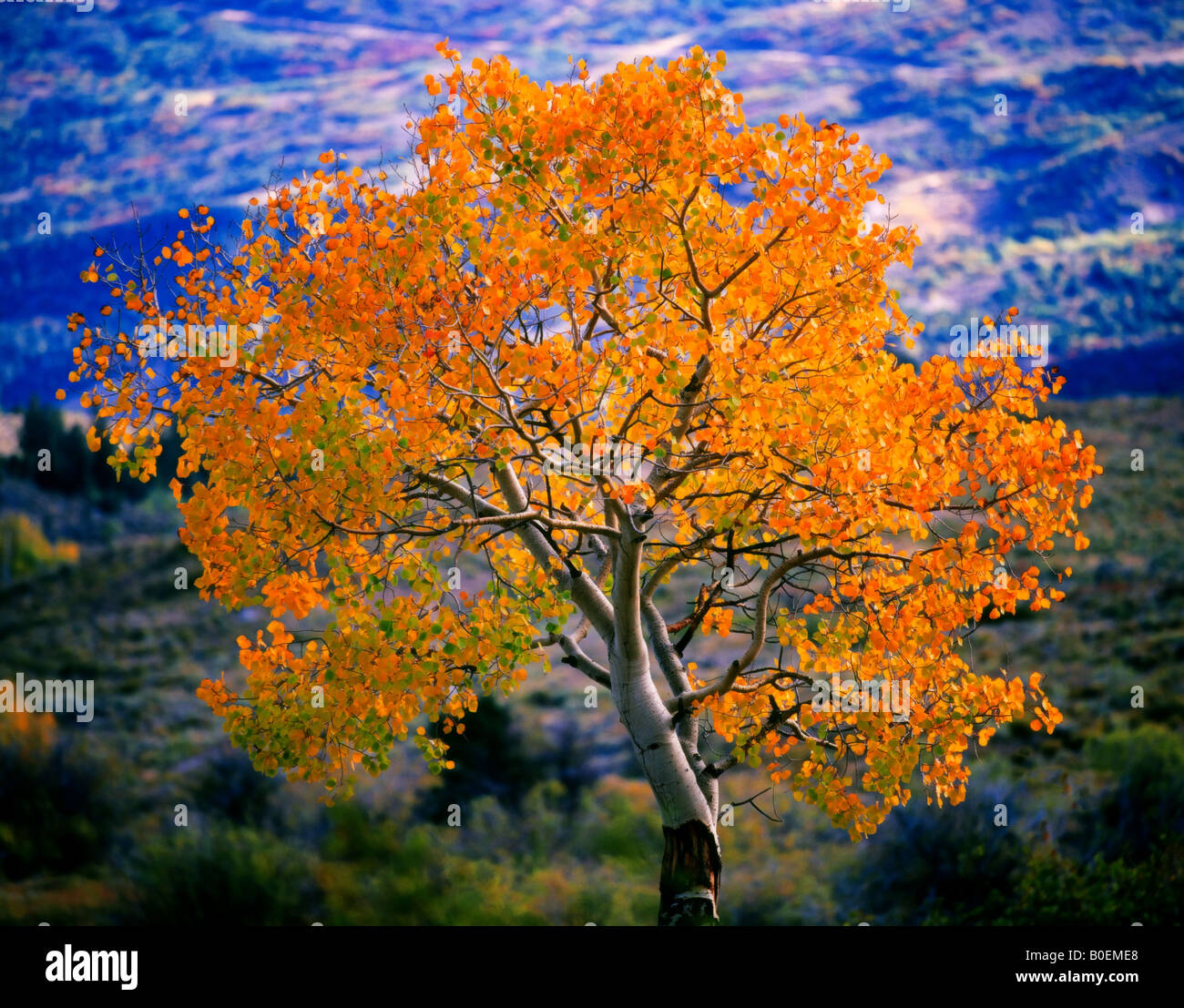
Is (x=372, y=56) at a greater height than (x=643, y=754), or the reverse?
(x=372, y=56)

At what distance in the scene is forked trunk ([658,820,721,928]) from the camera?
9.01 metres

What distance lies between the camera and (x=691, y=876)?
29.8 ft

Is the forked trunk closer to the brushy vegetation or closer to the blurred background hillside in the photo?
the brushy vegetation

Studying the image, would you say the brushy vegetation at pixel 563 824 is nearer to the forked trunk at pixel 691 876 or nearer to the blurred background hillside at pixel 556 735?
the blurred background hillside at pixel 556 735

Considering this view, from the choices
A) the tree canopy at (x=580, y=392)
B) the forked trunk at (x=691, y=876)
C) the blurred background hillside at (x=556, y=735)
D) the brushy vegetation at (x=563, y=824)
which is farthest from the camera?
the blurred background hillside at (x=556, y=735)

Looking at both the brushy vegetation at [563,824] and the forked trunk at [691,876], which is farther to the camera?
the brushy vegetation at [563,824]

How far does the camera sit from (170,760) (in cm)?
3116

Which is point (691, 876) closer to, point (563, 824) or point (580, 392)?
point (580, 392)

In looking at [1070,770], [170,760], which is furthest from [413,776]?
[1070,770]

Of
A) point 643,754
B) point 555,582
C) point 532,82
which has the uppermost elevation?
point 532,82

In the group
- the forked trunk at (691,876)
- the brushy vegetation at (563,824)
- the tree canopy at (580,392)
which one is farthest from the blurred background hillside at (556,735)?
the forked trunk at (691,876)

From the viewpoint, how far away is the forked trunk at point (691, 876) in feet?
29.6
